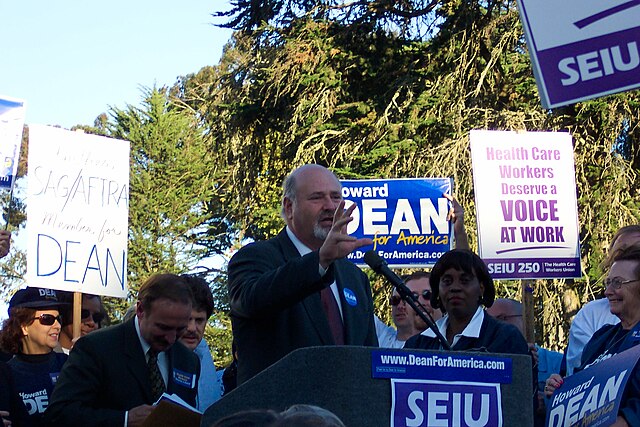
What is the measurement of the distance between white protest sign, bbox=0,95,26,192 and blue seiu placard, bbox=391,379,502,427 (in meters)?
5.96

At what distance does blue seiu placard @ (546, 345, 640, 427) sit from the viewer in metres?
4.34

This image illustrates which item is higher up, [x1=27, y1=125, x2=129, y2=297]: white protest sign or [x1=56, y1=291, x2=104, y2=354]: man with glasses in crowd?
[x1=27, y1=125, x2=129, y2=297]: white protest sign

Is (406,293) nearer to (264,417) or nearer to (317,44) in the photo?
→ (264,417)

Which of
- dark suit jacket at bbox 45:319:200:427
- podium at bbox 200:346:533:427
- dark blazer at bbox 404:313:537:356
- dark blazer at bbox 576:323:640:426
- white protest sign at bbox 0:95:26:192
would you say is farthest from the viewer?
white protest sign at bbox 0:95:26:192

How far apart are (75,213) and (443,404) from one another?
20.7ft

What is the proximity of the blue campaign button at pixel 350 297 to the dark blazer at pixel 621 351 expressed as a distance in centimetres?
114

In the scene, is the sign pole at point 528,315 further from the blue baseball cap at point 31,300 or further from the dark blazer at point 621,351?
the blue baseball cap at point 31,300

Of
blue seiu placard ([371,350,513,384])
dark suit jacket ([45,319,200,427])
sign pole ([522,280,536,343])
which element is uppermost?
sign pole ([522,280,536,343])

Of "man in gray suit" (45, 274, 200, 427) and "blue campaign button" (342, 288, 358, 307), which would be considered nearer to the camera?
"blue campaign button" (342, 288, 358, 307)

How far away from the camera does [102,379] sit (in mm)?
5551

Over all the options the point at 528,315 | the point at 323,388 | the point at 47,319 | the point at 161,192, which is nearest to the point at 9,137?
the point at 47,319

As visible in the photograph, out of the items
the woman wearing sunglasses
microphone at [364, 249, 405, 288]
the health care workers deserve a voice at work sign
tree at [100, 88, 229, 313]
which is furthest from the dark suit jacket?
tree at [100, 88, 229, 313]

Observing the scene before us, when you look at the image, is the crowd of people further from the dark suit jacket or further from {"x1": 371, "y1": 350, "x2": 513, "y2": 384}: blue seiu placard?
{"x1": 371, "y1": 350, "x2": 513, "y2": 384}: blue seiu placard

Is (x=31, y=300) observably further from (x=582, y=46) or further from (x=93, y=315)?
(x=582, y=46)
